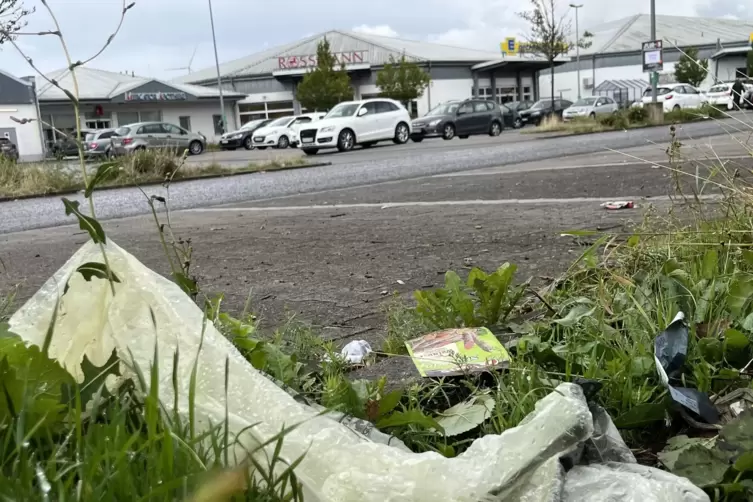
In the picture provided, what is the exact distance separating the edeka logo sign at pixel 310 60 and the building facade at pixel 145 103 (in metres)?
4.67

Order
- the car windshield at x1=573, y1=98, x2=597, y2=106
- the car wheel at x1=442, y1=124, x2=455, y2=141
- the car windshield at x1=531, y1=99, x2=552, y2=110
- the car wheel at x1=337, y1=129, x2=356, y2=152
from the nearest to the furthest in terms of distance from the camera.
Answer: the car wheel at x1=337, y1=129, x2=356, y2=152 < the car wheel at x1=442, y1=124, x2=455, y2=141 < the car windshield at x1=573, y1=98, x2=597, y2=106 < the car windshield at x1=531, y1=99, x2=552, y2=110

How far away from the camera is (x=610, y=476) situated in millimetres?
1223

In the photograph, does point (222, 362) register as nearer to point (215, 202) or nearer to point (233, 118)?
point (215, 202)

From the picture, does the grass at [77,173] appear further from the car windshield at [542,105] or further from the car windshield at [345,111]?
the car windshield at [542,105]

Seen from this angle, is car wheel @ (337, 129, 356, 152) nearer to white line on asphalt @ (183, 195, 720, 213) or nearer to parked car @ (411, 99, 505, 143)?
parked car @ (411, 99, 505, 143)

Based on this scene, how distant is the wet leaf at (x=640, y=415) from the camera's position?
156 cm

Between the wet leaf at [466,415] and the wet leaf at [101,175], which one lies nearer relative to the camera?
the wet leaf at [101,175]

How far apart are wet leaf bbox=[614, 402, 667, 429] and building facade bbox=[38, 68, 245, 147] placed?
45.3 m

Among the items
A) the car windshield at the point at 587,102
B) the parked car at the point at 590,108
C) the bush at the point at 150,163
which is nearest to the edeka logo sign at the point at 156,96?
the parked car at the point at 590,108

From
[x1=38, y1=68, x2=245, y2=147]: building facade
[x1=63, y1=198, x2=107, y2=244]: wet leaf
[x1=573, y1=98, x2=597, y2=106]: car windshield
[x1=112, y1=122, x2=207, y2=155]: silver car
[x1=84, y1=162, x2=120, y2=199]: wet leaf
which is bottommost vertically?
[x1=63, y1=198, x2=107, y2=244]: wet leaf

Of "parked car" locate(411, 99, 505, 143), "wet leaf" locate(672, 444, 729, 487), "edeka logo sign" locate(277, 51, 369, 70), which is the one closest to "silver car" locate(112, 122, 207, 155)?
"parked car" locate(411, 99, 505, 143)

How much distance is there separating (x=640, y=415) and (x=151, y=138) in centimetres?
2827

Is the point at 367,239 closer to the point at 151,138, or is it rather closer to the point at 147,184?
the point at 147,184

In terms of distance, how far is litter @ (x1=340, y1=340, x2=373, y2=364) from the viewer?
6.97ft
